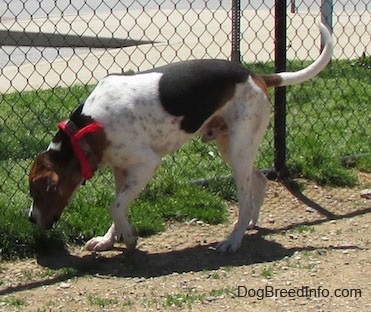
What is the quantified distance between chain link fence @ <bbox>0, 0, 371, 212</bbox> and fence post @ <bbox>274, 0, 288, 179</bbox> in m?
0.16

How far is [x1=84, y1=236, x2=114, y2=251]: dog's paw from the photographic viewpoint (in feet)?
17.9

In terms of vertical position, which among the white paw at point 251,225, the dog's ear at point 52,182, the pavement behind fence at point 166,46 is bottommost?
the white paw at point 251,225

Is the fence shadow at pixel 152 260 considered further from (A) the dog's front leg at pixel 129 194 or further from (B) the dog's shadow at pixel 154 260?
(A) the dog's front leg at pixel 129 194

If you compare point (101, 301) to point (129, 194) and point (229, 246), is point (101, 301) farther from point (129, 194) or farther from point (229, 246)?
point (229, 246)

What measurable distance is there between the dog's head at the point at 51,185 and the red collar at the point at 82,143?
52 millimetres

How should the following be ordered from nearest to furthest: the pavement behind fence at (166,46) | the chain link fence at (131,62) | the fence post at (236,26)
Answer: the chain link fence at (131,62) → the fence post at (236,26) → the pavement behind fence at (166,46)

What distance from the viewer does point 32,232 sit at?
5.46m

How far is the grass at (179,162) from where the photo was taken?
568 cm

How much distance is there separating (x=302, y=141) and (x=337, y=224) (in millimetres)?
1275

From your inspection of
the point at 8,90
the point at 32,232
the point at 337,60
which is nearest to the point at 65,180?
the point at 32,232

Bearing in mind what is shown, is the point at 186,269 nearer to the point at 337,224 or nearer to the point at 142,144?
the point at 142,144

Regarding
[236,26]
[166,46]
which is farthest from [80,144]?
[166,46]

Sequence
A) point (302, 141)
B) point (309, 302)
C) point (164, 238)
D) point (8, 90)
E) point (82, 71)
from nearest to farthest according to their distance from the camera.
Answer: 1. point (309, 302)
2. point (164, 238)
3. point (302, 141)
4. point (8, 90)
5. point (82, 71)

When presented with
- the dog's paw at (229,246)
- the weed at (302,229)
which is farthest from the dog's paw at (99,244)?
the weed at (302,229)
